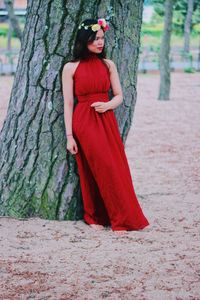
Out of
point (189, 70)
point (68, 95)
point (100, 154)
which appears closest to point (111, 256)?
A: point (100, 154)

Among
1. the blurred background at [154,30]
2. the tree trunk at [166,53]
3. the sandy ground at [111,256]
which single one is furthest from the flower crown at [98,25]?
the blurred background at [154,30]

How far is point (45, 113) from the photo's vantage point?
5.96 m

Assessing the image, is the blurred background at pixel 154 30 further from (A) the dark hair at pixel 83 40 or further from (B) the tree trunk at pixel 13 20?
(A) the dark hair at pixel 83 40

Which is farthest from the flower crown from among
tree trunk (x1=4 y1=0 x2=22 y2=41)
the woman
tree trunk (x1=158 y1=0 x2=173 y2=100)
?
tree trunk (x1=158 y1=0 x2=173 y2=100)

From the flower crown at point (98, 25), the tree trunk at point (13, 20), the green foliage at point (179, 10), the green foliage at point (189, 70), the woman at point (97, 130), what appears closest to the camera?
the flower crown at point (98, 25)

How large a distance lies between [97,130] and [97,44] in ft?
2.17

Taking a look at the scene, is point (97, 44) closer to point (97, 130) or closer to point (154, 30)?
point (97, 130)

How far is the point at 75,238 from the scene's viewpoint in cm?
563

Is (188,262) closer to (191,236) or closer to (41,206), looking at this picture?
(191,236)

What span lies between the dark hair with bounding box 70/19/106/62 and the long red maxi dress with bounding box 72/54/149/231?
2.3 inches

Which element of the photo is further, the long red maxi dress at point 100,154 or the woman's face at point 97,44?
the long red maxi dress at point 100,154

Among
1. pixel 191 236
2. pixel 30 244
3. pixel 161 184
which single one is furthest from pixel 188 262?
pixel 161 184

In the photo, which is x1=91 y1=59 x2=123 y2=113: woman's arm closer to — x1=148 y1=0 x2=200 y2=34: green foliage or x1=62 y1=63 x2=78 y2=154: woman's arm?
x1=62 y1=63 x2=78 y2=154: woman's arm

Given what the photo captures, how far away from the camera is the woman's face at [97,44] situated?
569 cm
